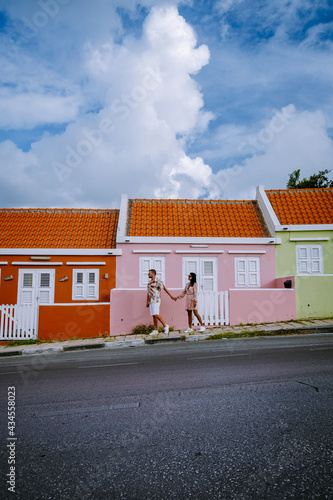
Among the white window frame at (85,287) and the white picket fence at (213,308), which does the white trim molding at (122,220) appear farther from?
the white picket fence at (213,308)

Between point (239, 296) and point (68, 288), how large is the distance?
7.71 m

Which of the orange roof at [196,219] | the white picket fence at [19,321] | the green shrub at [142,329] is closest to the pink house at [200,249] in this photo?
the orange roof at [196,219]

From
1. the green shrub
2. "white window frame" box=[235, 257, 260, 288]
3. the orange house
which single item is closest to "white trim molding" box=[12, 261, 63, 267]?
the orange house

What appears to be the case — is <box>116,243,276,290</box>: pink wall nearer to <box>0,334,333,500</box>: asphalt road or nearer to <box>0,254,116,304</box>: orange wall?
<box>0,254,116,304</box>: orange wall

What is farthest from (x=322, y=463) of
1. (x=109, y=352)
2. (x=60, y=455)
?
(x=109, y=352)

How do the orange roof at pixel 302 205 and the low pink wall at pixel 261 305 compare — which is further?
the orange roof at pixel 302 205

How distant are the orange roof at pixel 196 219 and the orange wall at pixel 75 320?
443cm

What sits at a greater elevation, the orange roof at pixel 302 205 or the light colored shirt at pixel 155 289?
the orange roof at pixel 302 205

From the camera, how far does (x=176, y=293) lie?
13367 millimetres

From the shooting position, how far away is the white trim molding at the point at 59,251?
1622cm

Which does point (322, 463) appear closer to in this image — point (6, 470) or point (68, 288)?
point (6, 470)

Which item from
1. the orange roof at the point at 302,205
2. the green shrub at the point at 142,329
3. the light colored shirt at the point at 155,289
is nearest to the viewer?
the light colored shirt at the point at 155,289

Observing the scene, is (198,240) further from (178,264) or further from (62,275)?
(62,275)

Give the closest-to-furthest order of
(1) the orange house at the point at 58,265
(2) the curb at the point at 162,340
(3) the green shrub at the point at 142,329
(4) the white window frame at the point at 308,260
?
(2) the curb at the point at 162,340 < (3) the green shrub at the point at 142,329 < (1) the orange house at the point at 58,265 < (4) the white window frame at the point at 308,260
